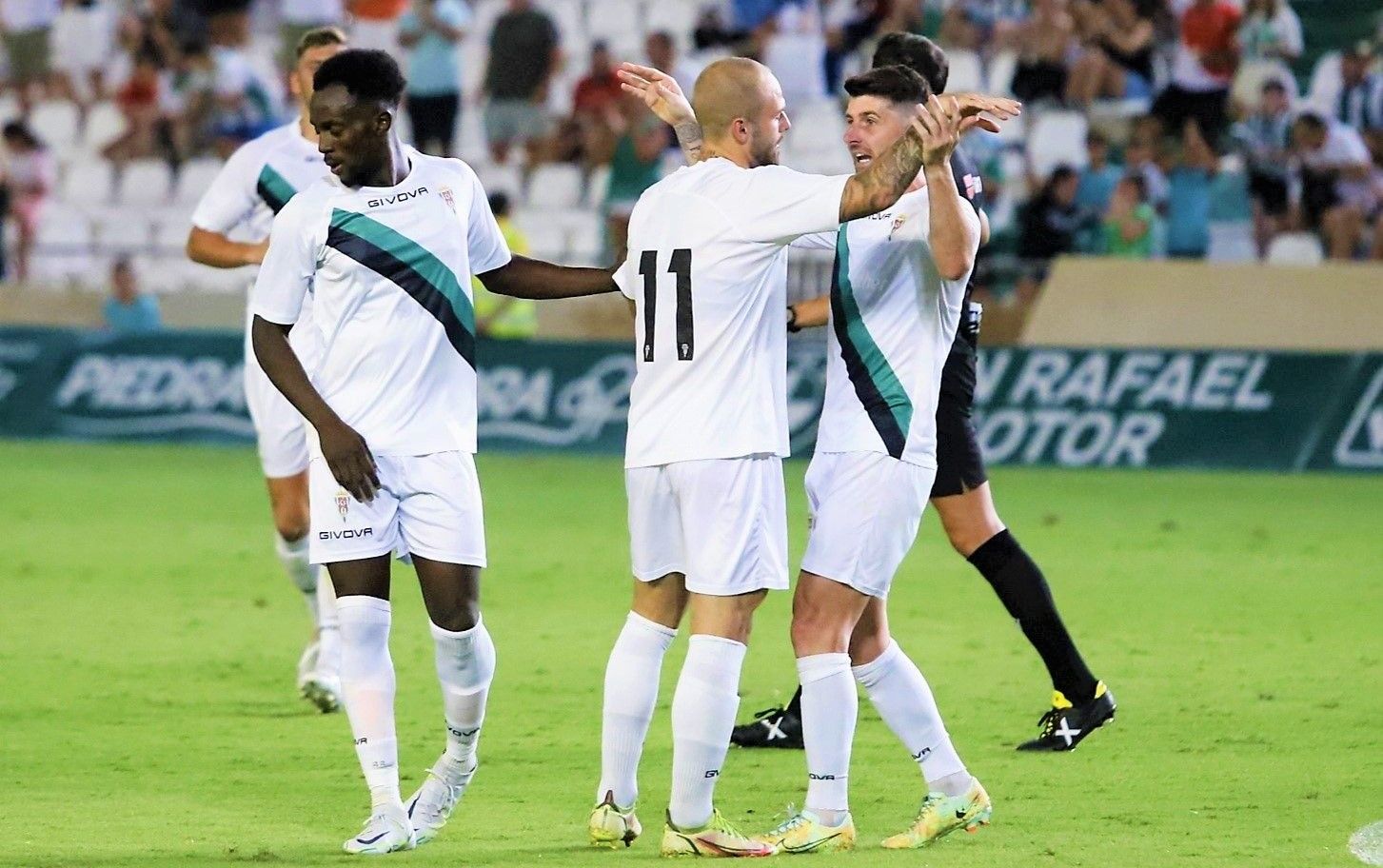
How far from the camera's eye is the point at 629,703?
5695 mm

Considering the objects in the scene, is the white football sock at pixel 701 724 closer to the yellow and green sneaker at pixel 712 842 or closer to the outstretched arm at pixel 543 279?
the yellow and green sneaker at pixel 712 842

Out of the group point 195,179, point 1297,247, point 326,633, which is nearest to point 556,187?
point 195,179

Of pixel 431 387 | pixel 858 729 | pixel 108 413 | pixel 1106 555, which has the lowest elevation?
pixel 108 413

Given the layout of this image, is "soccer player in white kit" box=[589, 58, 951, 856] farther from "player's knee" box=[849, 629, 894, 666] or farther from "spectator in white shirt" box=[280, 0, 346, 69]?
"spectator in white shirt" box=[280, 0, 346, 69]

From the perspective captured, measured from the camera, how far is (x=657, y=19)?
2177 cm

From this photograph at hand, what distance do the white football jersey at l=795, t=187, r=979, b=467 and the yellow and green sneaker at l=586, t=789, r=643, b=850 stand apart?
3.73 feet

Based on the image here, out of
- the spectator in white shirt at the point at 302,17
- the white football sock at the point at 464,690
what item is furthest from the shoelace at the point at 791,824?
the spectator in white shirt at the point at 302,17

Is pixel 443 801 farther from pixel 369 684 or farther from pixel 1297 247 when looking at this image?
pixel 1297 247

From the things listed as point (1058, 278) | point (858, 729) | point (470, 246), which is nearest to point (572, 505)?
point (1058, 278)

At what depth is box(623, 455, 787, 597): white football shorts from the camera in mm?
5500

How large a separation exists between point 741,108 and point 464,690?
181cm

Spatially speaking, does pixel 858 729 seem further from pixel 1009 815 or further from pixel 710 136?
pixel 710 136

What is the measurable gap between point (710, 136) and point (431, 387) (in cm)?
106

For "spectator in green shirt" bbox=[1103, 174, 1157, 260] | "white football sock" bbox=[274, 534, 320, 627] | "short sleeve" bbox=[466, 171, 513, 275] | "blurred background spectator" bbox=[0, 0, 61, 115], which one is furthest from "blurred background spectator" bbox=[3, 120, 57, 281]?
"short sleeve" bbox=[466, 171, 513, 275]
